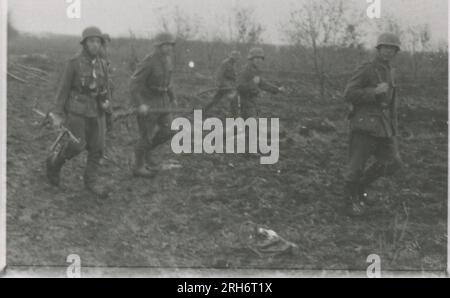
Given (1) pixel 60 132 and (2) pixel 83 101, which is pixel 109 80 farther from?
(1) pixel 60 132

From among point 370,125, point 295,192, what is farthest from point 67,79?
point 370,125

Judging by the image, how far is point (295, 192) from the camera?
20.1ft

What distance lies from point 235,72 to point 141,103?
3.24ft

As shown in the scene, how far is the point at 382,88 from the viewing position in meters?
5.88

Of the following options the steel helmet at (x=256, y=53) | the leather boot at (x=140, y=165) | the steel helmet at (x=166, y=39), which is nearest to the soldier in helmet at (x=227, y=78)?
the steel helmet at (x=256, y=53)

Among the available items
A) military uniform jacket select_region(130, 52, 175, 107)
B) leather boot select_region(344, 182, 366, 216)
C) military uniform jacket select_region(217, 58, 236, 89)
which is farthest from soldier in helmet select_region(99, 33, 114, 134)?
leather boot select_region(344, 182, 366, 216)

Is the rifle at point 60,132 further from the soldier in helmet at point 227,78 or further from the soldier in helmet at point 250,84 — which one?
the soldier in helmet at point 250,84

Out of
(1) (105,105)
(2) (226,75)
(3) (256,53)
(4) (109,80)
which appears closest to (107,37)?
(4) (109,80)

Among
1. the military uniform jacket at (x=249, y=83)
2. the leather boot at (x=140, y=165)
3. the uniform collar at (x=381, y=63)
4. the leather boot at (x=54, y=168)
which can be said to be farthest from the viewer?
the military uniform jacket at (x=249, y=83)

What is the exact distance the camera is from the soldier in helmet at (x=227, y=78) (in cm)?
610

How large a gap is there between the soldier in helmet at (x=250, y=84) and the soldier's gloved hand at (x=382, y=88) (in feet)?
3.07

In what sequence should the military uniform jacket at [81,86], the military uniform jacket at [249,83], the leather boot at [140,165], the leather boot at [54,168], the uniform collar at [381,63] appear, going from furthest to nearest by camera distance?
1. the military uniform jacket at [249,83]
2. the leather boot at [140,165]
3. the uniform collar at [381,63]
4. the leather boot at [54,168]
5. the military uniform jacket at [81,86]

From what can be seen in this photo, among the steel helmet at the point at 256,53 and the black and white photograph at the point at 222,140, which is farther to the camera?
the steel helmet at the point at 256,53

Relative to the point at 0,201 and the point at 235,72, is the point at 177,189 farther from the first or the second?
the point at 0,201
